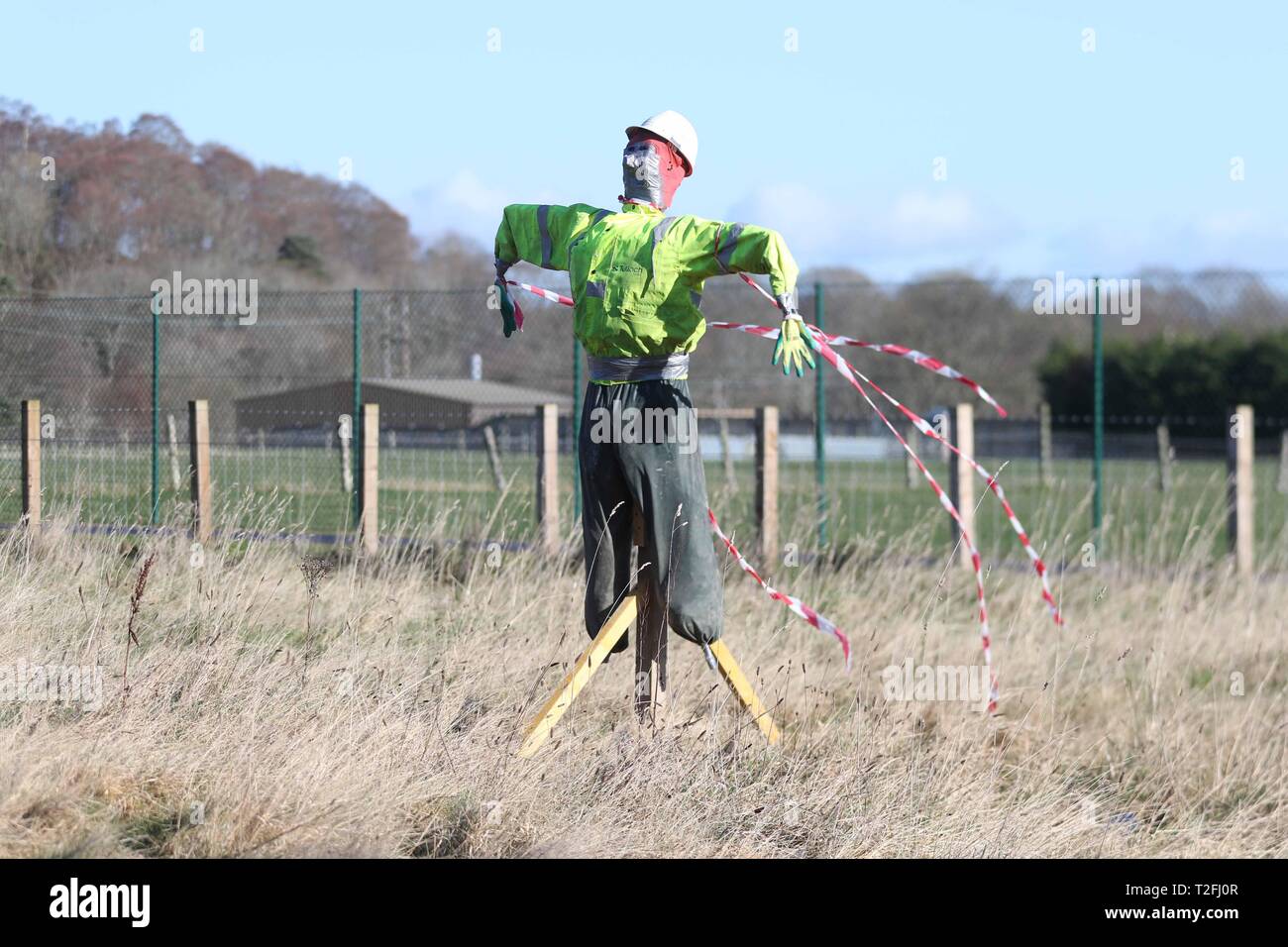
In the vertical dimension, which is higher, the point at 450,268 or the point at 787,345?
the point at 450,268

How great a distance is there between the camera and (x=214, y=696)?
16.1 ft

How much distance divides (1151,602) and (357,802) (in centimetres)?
713

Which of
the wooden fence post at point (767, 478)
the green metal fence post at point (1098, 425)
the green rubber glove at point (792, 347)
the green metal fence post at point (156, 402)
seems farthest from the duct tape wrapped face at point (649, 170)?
the green metal fence post at point (1098, 425)

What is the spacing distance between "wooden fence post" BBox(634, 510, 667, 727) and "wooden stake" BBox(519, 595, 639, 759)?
0.17 ft

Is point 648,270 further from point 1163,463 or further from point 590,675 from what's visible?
point 1163,463

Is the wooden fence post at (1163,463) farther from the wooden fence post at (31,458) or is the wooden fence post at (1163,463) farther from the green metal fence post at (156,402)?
the wooden fence post at (31,458)

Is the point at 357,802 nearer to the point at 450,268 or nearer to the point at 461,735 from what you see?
the point at 461,735

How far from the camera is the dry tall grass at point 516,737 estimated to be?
421cm

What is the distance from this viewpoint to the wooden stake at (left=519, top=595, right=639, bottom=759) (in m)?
4.76

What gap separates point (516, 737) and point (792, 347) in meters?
1.53

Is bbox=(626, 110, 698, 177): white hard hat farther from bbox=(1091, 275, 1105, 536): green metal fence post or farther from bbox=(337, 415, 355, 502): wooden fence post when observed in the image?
bbox=(1091, 275, 1105, 536): green metal fence post

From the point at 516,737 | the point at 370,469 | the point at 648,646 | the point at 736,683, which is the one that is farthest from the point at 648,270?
the point at 370,469
